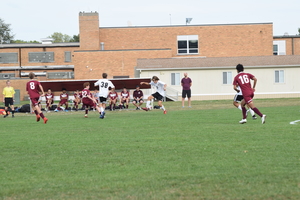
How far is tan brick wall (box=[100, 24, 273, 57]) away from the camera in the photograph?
201ft

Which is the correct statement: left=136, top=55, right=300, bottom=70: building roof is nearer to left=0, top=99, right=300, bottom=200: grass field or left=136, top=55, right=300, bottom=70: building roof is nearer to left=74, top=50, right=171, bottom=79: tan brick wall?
left=74, top=50, right=171, bottom=79: tan brick wall

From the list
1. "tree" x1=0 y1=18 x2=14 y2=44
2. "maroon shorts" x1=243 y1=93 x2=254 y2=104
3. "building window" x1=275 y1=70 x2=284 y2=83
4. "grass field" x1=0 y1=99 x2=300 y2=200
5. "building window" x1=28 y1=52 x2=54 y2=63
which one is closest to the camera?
"grass field" x1=0 y1=99 x2=300 y2=200

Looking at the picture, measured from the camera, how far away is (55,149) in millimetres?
10000

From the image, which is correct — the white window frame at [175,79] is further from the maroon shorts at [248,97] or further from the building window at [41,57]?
the maroon shorts at [248,97]

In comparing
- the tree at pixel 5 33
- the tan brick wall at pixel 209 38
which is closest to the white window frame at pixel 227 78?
the tan brick wall at pixel 209 38

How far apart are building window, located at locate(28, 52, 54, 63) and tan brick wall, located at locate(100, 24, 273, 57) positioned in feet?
30.0

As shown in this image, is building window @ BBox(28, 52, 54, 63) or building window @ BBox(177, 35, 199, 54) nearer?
building window @ BBox(177, 35, 199, 54)

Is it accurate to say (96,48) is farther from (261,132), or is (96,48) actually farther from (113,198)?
(113,198)

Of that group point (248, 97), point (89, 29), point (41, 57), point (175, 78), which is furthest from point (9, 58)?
point (248, 97)

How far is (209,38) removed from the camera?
61656 millimetres

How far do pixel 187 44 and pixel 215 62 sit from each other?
16445 millimetres

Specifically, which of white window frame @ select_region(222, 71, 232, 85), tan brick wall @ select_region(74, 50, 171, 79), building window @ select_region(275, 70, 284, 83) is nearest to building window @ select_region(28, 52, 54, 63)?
tan brick wall @ select_region(74, 50, 171, 79)

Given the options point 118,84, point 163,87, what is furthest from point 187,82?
point 163,87

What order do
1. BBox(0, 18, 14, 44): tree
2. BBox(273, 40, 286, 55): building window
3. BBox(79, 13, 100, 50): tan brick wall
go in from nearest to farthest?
BBox(79, 13, 100, 50): tan brick wall → BBox(273, 40, 286, 55): building window → BBox(0, 18, 14, 44): tree
